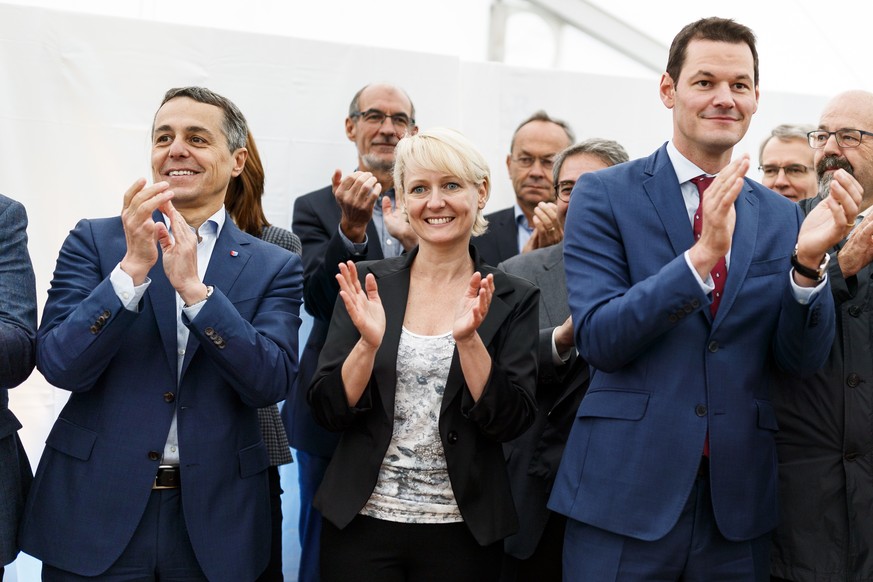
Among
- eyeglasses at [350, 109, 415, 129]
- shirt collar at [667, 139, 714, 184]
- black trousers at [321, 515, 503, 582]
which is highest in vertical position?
eyeglasses at [350, 109, 415, 129]

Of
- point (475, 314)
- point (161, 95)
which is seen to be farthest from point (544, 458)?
point (161, 95)

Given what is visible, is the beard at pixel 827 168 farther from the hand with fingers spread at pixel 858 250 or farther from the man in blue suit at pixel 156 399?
the man in blue suit at pixel 156 399

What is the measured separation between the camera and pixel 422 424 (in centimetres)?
252

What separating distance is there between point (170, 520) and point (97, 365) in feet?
1.49

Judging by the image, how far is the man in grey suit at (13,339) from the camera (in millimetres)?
2416

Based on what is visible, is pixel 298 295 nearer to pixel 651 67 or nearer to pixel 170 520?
pixel 170 520

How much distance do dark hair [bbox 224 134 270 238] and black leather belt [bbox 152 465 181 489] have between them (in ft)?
3.73

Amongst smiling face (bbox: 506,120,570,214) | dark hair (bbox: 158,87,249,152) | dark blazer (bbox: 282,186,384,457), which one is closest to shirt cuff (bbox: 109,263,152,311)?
dark hair (bbox: 158,87,249,152)

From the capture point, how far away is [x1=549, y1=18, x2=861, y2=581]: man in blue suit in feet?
7.38

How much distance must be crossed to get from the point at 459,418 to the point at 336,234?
111cm

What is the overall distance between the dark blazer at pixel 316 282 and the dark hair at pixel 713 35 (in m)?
1.38

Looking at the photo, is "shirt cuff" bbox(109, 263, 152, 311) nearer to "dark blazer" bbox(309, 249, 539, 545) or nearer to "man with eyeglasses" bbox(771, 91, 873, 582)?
"dark blazer" bbox(309, 249, 539, 545)

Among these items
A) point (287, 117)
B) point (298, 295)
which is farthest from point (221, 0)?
point (298, 295)

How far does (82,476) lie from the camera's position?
95.5 inches
